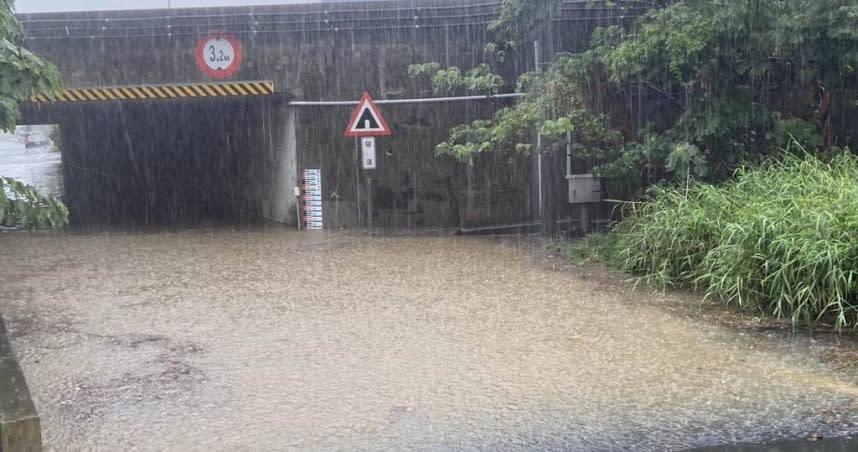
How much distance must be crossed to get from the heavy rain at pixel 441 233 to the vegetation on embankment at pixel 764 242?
1.5 inches

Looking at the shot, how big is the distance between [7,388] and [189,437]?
1.08m

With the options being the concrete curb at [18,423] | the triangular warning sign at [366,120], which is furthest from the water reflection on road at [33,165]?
the concrete curb at [18,423]

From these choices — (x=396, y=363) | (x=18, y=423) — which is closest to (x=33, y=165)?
(x=396, y=363)

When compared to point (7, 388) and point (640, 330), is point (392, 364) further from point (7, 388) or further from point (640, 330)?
point (7, 388)

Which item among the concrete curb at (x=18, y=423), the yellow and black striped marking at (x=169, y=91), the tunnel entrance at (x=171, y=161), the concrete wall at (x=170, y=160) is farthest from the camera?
the concrete wall at (x=170, y=160)

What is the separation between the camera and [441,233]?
14.2 m

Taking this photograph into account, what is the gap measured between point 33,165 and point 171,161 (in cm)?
996

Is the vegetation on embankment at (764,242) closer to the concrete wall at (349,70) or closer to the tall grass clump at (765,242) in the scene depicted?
the tall grass clump at (765,242)

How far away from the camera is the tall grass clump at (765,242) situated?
7.47m

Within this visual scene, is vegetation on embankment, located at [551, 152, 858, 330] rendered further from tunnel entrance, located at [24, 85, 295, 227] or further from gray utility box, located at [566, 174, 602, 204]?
tunnel entrance, located at [24, 85, 295, 227]

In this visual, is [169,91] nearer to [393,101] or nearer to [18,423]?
[393,101]

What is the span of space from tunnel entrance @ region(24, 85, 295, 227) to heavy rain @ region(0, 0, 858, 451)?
4.4 inches

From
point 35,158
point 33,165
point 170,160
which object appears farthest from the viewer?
point 35,158

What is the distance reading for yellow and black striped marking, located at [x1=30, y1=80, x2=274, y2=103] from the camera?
45.5 feet
